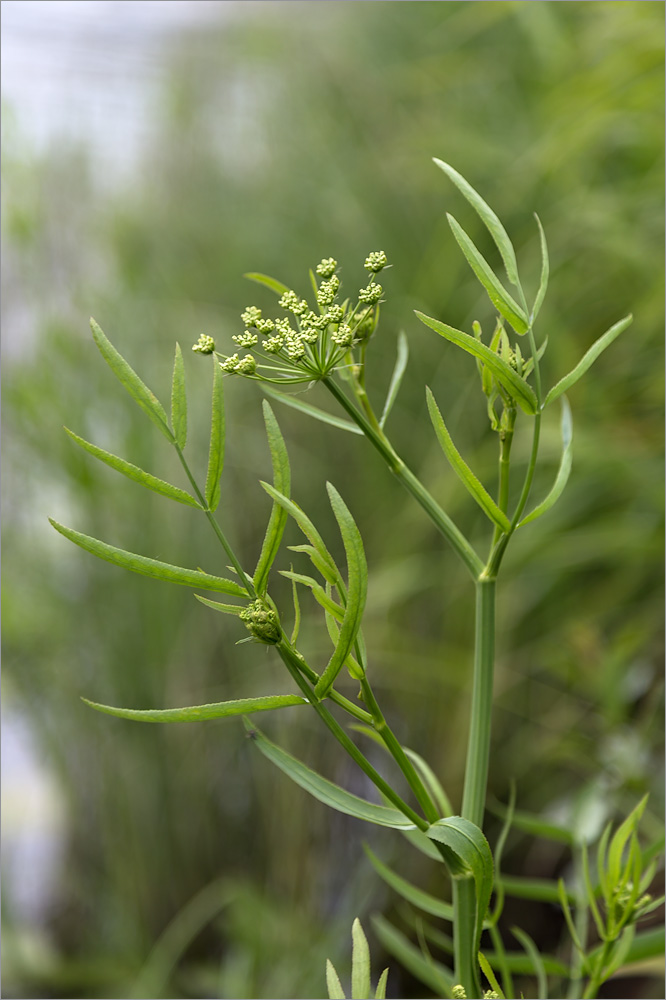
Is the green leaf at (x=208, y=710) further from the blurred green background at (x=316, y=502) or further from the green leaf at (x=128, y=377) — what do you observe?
the blurred green background at (x=316, y=502)

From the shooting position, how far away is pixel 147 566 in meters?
0.11

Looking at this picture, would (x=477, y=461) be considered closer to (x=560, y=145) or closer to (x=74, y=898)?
(x=560, y=145)

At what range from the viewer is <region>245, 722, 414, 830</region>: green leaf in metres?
0.13

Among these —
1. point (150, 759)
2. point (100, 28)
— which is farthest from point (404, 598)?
point (100, 28)

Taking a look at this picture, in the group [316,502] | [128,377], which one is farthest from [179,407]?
[316,502]

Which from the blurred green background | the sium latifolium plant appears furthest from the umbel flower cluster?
the blurred green background

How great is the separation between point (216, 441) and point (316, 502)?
0.60 m

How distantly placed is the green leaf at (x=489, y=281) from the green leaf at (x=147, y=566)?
58mm

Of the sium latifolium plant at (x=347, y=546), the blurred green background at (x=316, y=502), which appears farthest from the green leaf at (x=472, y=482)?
the blurred green background at (x=316, y=502)

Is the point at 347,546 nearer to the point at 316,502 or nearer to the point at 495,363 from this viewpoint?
the point at 495,363

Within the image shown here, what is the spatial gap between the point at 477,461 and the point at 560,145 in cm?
21

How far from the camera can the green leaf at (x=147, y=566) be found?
0.37 feet

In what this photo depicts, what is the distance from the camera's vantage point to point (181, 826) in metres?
0.71

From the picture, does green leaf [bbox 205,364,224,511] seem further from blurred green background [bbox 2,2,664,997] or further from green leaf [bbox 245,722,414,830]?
blurred green background [bbox 2,2,664,997]
